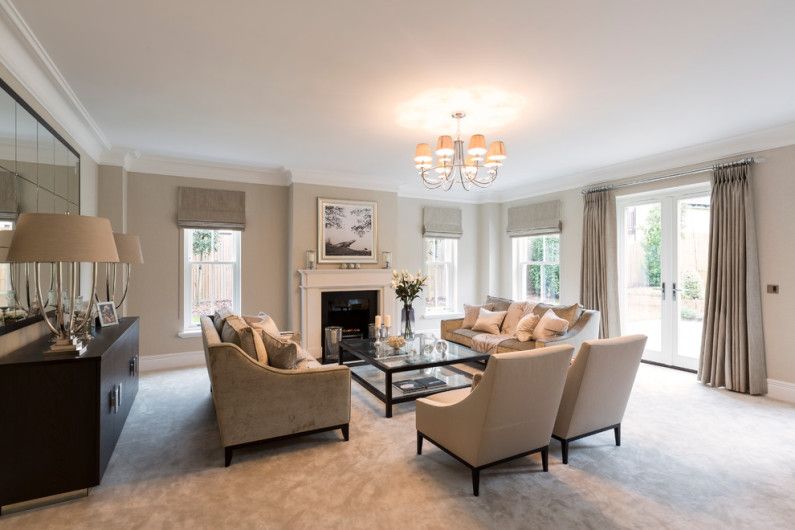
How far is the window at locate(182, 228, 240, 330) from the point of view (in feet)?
17.5

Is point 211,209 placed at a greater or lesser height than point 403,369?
greater

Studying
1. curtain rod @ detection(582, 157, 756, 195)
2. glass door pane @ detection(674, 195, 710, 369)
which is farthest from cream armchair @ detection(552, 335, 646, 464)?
curtain rod @ detection(582, 157, 756, 195)

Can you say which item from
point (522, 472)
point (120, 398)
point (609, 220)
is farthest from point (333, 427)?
point (609, 220)

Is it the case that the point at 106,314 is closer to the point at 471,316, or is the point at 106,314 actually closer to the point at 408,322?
the point at 408,322

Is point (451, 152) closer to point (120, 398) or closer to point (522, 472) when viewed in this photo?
point (522, 472)

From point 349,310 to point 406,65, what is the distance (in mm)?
3995

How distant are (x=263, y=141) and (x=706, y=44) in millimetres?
3903

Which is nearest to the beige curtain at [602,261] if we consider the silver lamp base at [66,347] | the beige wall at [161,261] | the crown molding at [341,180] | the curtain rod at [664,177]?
the curtain rod at [664,177]

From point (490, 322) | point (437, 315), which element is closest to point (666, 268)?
point (490, 322)

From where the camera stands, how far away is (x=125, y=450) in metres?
2.92

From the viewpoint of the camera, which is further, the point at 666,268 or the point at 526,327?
the point at 666,268

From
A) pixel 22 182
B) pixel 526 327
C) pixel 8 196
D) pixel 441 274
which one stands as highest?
pixel 22 182

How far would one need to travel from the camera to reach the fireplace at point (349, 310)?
19.2 feet

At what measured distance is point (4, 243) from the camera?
2.24 m
